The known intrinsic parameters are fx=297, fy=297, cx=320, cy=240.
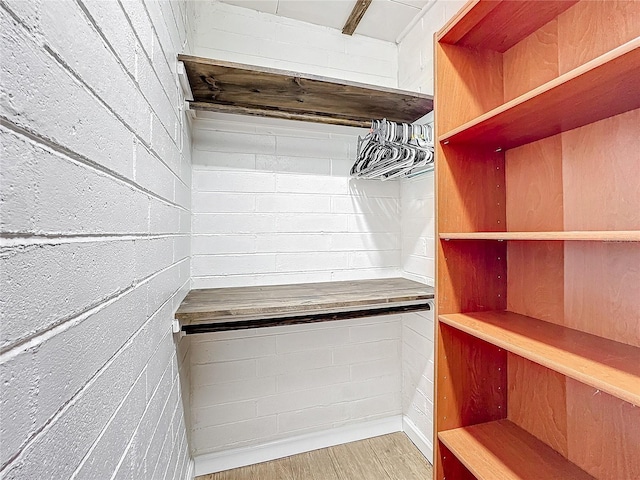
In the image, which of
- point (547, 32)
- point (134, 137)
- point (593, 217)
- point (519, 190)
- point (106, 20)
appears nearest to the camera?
point (106, 20)

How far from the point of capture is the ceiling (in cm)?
168

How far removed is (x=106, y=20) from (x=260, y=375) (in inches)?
67.1

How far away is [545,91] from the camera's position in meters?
0.82

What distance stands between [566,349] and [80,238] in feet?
3.99

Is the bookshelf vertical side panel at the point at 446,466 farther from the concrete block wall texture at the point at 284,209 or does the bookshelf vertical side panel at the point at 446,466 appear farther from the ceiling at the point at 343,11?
the ceiling at the point at 343,11

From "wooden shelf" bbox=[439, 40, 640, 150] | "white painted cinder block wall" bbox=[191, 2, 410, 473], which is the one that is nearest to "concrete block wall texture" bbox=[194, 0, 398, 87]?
"white painted cinder block wall" bbox=[191, 2, 410, 473]

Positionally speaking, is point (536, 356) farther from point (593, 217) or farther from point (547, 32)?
point (547, 32)

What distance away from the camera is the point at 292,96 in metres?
1.46

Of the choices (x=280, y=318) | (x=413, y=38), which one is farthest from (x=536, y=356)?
(x=413, y=38)

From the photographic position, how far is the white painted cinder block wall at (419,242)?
1693 mm

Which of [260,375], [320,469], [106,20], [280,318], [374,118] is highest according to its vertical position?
[374,118]

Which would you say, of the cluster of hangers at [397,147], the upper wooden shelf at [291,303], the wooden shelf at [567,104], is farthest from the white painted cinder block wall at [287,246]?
the wooden shelf at [567,104]

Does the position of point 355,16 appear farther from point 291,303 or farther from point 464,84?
point 291,303

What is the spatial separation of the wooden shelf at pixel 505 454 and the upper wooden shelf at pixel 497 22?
1.58 m
